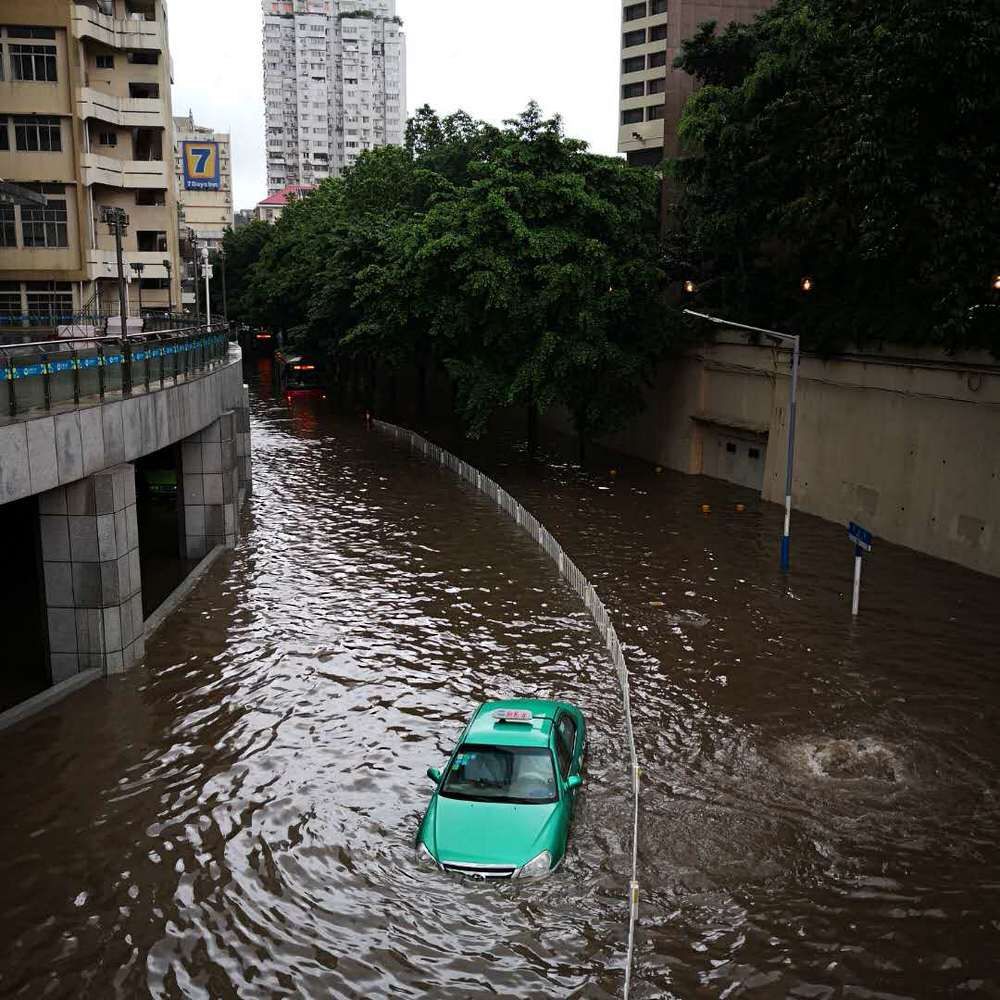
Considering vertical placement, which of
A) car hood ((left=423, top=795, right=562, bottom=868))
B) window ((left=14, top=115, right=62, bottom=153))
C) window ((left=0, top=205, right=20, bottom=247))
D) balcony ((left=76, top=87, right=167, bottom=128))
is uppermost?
Result: balcony ((left=76, top=87, right=167, bottom=128))

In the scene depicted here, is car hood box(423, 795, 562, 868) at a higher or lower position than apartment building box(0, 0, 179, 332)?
lower

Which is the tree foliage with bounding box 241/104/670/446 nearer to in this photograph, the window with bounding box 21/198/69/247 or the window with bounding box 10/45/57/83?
the window with bounding box 21/198/69/247

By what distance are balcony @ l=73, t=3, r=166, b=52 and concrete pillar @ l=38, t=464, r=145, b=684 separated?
1641 inches

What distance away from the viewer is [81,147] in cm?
5197

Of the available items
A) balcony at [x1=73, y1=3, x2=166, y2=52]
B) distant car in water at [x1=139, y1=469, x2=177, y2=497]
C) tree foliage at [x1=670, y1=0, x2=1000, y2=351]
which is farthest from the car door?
balcony at [x1=73, y1=3, x2=166, y2=52]

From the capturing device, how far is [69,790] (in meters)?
15.2

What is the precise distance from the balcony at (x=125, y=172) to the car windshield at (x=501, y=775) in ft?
158

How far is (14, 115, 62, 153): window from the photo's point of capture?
50500mm

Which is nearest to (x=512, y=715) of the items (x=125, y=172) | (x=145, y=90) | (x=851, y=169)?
(x=851, y=169)

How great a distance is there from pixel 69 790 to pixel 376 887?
557 cm

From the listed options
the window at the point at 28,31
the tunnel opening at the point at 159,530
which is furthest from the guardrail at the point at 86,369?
the window at the point at 28,31

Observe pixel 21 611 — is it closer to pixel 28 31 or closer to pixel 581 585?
pixel 581 585

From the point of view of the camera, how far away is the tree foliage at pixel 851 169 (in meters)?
24.9

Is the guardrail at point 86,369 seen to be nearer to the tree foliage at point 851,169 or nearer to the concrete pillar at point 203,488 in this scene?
the concrete pillar at point 203,488
